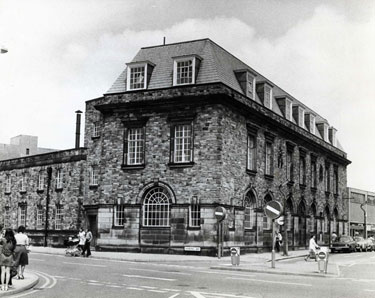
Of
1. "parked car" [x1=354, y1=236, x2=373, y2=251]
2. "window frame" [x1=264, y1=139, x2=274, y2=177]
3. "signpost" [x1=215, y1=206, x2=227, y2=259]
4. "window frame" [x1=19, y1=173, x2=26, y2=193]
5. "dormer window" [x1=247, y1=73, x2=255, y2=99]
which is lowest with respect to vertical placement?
"parked car" [x1=354, y1=236, x2=373, y2=251]

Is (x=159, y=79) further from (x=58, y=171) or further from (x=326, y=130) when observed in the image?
(x=326, y=130)

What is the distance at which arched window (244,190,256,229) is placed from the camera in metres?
35.8

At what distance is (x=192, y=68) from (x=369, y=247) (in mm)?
29032

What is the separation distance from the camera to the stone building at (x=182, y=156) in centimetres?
3212

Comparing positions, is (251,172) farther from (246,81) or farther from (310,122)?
(310,122)

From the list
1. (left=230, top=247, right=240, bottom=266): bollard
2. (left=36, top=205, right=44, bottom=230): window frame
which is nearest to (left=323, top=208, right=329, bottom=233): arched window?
(left=36, top=205, right=44, bottom=230): window frame

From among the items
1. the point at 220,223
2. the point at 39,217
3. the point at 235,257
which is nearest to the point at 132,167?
the point at 220,223

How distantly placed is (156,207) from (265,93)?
12.8 m

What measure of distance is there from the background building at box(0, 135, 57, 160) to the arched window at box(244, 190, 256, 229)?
4525 centimetres

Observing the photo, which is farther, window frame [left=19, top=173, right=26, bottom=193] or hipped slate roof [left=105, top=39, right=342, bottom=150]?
window frame [left=19, top=173, right=26, bottom=193]

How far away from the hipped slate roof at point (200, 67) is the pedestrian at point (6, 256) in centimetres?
1998

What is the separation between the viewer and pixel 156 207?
3350 centimetres

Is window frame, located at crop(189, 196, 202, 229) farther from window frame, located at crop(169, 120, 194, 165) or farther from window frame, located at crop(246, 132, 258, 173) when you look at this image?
window frame, located at crop(246, 132, 258, 173)

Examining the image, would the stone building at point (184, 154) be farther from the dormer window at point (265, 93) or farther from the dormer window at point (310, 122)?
the dormer window at point (310, 122)
